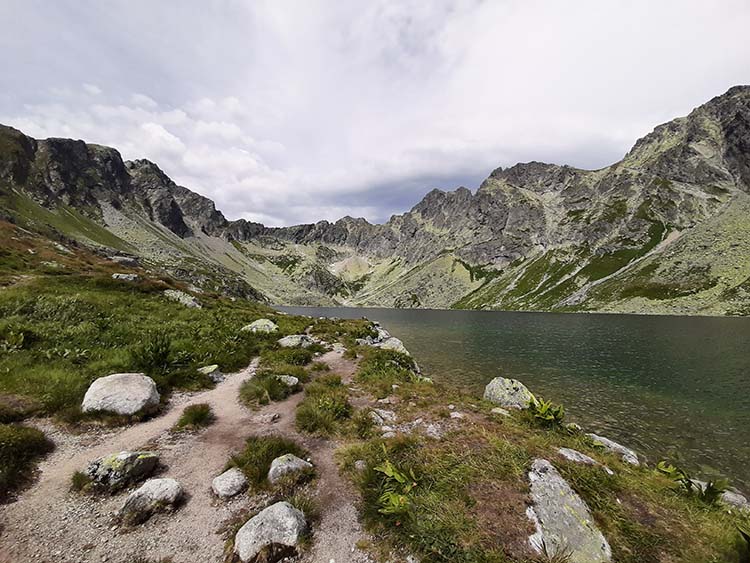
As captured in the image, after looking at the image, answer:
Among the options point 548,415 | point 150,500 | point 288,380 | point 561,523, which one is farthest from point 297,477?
point 548,415

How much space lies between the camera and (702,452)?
722 inches

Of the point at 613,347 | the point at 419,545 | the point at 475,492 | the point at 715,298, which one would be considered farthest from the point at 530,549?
the point at 715,298

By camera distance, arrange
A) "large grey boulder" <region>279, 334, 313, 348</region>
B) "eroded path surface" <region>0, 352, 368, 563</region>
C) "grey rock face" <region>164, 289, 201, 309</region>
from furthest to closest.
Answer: "grey rock face" <region>164, 289, 201, 309</region> < "large grey boulder" <region>279, 334, 313, 348</region> < "eroded path surface" <region>0, 352, 368, 563</region>

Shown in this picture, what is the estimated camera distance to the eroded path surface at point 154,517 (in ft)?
20.6

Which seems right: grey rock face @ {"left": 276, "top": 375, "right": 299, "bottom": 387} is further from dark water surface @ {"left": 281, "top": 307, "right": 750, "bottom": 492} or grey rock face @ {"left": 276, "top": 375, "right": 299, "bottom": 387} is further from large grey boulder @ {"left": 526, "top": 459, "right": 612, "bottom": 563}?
dark water surface @ {"left": 281, "top": 307, "right": 750, "bottom": 492}

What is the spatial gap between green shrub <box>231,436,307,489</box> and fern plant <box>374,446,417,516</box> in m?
2.98

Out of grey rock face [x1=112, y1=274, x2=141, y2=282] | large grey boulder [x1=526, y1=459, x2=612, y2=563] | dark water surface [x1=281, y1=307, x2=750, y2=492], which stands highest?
grey rock face [x1=112, y1=274, x2=141, y2=282]

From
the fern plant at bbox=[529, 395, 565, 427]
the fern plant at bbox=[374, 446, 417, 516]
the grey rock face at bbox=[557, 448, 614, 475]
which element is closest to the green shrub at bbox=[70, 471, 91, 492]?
the fern plant at bbox=[374, 446, 417, 516]

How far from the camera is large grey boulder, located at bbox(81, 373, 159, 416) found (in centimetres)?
1159

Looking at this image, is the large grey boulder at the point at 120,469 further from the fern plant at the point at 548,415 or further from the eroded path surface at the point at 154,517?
the fern plant at the point at 548,415

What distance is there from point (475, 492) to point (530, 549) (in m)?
1.66

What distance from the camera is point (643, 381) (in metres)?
32.4

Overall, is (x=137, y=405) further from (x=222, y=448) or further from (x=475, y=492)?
(x=475, y=492)

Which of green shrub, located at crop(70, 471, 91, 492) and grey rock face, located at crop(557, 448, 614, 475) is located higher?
grey rock face, located at crop(557, 448, 614, 475)
